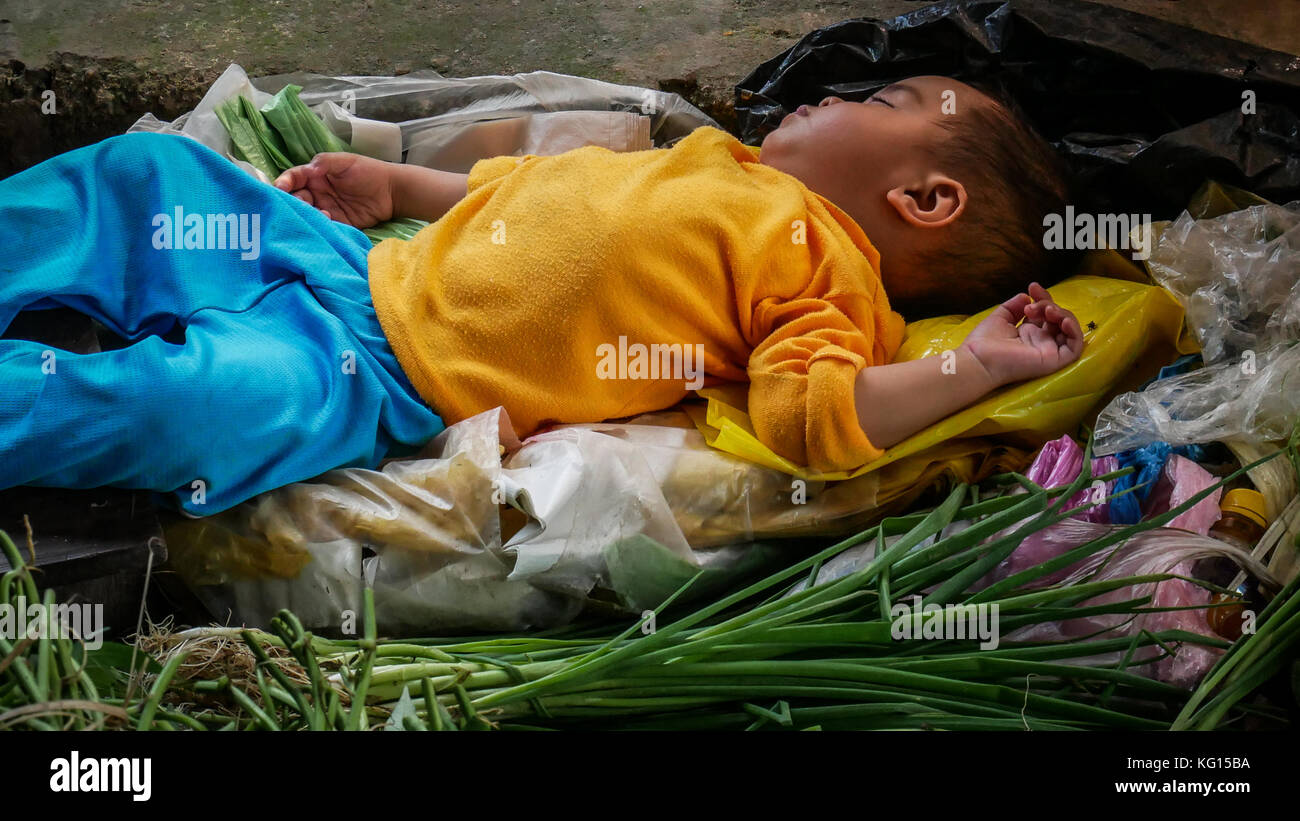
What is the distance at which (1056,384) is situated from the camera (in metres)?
1.62

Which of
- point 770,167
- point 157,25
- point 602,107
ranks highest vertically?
point 157,25

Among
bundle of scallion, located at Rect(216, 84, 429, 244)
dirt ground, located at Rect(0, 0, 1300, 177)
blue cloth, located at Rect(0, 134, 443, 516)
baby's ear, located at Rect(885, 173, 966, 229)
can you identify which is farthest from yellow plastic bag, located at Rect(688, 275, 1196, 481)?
dirt ground, located at Rect(0, 0, 1300, 177)

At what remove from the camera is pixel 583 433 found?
5.28ft

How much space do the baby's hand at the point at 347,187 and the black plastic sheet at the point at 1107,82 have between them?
2.43 ft

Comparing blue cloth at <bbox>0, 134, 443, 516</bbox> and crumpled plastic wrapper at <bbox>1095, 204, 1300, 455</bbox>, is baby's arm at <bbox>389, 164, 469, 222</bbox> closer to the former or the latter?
blue cloth at <bbox>0, 134, 443, 516</bbox>

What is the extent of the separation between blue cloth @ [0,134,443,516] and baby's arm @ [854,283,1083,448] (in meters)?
0.65

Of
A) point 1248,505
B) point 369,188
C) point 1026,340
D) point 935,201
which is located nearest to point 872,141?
point 935,201

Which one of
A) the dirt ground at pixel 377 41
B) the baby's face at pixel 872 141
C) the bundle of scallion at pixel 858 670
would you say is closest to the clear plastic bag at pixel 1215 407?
the bundle of scallion at pixel 858 670

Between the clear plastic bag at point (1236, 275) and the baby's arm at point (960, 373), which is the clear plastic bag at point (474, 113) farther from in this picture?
the clear plastic bag at point (1236, 275)

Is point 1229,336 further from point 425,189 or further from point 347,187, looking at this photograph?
point 347,187
